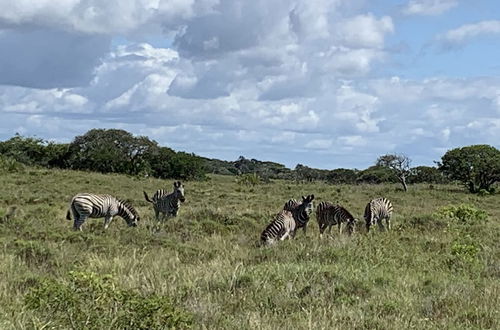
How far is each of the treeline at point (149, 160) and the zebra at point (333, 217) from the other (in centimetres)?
3272

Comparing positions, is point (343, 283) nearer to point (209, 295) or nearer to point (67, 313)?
point (209, 295)

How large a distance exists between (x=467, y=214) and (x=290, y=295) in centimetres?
1441

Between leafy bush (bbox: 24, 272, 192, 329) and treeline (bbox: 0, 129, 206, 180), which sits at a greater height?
treeline (bbox: 0, 129, 206, 180)

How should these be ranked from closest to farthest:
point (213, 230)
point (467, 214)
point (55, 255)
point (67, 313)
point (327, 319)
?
1. point (67, 313)
2. point (327, 319)
3. point (55, 255)
4. point (213, 230)
5. point (467, 214)

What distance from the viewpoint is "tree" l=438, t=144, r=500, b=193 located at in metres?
53.0

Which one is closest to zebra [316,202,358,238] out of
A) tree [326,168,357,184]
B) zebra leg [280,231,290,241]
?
zebra leg [280,231,290,241]

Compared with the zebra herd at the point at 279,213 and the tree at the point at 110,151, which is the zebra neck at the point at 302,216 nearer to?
the zebra herd at the point at 279,213

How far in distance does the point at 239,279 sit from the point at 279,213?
870cm

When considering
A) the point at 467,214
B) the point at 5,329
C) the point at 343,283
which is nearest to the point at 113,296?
the point at 5,329

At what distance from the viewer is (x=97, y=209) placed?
19.2 metres

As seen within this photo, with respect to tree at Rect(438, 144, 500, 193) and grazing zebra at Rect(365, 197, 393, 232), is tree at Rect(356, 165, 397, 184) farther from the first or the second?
grazing zebra at Rect(365, 197, 393, 232)

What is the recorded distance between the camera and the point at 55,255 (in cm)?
1199

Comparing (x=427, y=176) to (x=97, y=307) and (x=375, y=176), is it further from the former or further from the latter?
(x=97, y=307)

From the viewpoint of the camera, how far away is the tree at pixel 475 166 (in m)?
53.0
